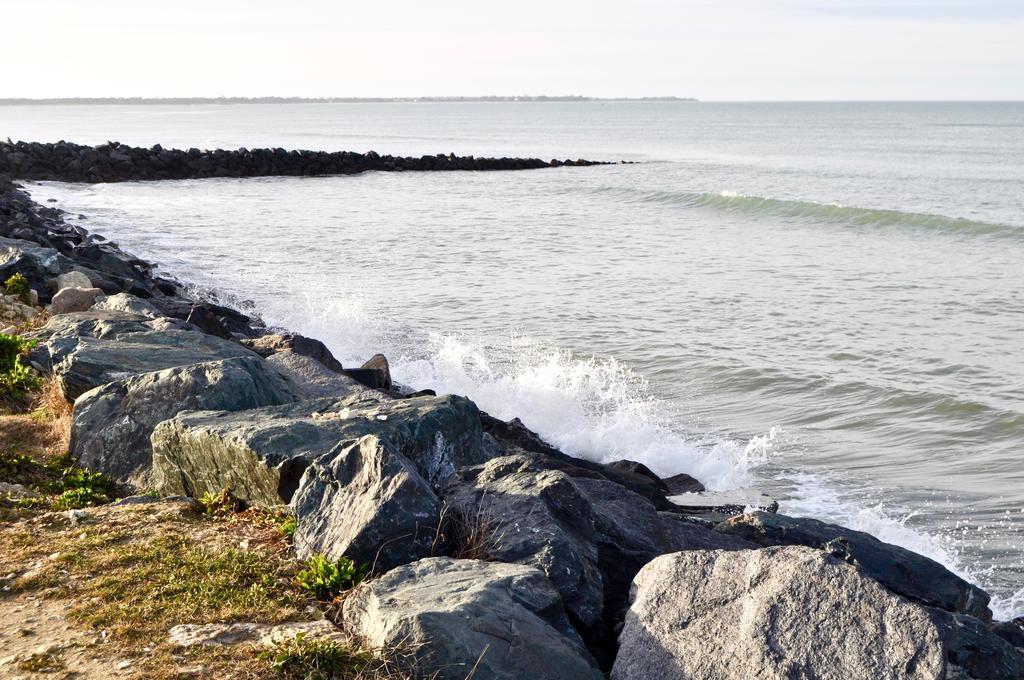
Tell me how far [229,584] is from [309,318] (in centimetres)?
Answer: 1317

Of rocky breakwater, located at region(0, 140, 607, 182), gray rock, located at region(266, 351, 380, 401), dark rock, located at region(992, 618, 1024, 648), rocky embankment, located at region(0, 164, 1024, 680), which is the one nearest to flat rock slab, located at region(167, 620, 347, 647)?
rocky embankment, located at region(0, 164, 1024, 680)

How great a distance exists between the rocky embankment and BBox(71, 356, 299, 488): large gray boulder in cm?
2

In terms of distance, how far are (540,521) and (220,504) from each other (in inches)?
93.5

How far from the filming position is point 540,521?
18.0ft

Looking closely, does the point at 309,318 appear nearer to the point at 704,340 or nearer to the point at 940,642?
the point at 704,340

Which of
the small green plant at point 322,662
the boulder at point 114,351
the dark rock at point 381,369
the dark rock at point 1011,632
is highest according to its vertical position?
the boulder at point 114,351

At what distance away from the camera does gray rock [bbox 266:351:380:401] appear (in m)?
9.54

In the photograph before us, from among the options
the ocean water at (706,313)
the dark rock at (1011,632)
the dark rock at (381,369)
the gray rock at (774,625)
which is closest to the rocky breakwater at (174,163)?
the ocean water at (706,313)

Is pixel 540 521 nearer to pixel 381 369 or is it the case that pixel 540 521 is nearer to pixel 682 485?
pixel 682 485

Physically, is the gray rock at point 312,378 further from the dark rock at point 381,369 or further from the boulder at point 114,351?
the dark rock at point 381,369

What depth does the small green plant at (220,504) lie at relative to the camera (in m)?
6.44

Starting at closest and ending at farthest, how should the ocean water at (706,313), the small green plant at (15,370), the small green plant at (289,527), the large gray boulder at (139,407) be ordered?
the small green plant at (289,527) < the large gray boulder at (139,407) < the small green plant at (15,370) < the ocean water at (706,313)

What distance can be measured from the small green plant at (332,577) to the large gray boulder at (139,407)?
2489mm

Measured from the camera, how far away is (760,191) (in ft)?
147
